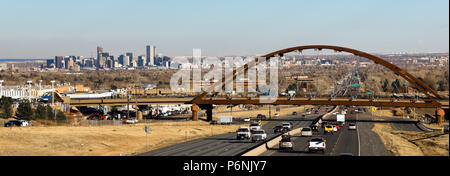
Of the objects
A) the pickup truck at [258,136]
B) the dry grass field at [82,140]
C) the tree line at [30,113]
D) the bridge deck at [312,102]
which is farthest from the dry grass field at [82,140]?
the bridge deck at [312,102]

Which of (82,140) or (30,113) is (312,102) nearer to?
(30,113)

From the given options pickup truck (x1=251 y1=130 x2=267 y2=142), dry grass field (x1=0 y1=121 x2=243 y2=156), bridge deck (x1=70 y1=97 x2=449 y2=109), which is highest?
bridge deck (x1=70 y1=97 x2=449 y2=109)

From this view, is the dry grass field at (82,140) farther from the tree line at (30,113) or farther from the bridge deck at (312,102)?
the bridge deck at (312,102)

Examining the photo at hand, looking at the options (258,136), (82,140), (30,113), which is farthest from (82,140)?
(30,113)

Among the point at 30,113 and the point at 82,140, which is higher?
the point at 30,113

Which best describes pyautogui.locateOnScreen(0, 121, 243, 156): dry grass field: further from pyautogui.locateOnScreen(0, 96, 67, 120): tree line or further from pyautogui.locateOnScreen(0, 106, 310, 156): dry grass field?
pyautogui.locateOnScreen(0, 96, 67, 120): tree line

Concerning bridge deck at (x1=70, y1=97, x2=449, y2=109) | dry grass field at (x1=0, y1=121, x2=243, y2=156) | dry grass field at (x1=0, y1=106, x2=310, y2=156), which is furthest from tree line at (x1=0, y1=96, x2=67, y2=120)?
dry grass field at (x1=0, y1=106, x2=310, y2=156)

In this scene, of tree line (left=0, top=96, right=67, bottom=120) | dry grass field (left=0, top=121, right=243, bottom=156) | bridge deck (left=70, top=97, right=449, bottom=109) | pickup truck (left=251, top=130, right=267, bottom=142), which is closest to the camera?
dry grass field (left=0, top=121, right=243, bottom=156)

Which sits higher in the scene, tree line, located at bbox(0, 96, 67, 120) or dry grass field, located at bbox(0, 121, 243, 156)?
tree line, located at bbox(0, 96, 67, 120)
